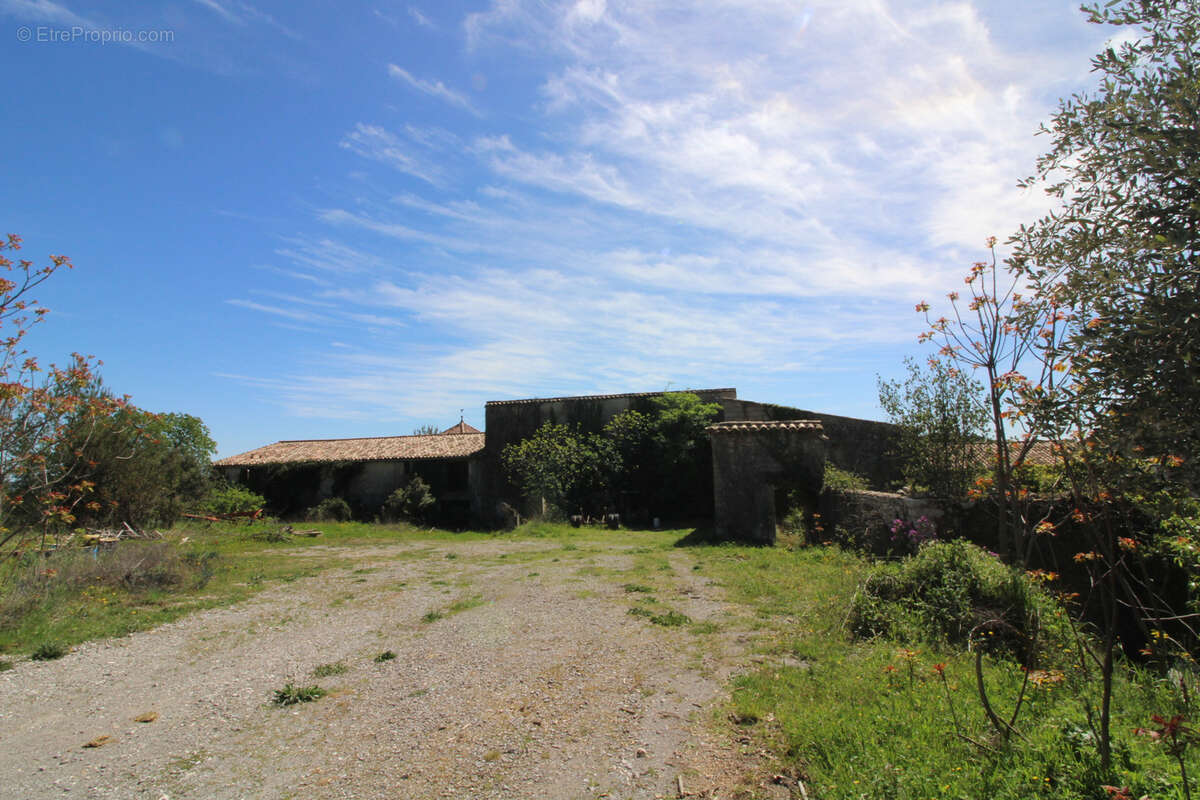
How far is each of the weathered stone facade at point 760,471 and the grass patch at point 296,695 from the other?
11253mm

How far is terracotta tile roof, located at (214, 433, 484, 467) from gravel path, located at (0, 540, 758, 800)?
19.7 meters

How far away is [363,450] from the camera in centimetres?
3052

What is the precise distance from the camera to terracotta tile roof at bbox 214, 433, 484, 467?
29.2 metres

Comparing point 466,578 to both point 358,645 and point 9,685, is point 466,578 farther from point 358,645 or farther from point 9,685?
point 9,685

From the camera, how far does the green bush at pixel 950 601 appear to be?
6.25 metres

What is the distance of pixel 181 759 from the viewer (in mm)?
4559

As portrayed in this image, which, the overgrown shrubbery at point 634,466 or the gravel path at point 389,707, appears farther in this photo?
the overgrown shrubbery at point 634,466

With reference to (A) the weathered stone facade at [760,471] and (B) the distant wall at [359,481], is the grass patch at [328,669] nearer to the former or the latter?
(A) the weathered stone facade at [760,471]

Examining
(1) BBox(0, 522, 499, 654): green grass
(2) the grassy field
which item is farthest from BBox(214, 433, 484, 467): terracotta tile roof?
(2) the grassy field

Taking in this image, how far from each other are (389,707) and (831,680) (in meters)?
3.78

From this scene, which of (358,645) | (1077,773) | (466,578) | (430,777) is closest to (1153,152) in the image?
(1077,773)

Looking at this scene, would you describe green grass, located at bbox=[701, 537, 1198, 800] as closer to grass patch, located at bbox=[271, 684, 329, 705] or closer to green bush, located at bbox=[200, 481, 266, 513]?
grass patch, located at bbox=[271, 684, 329, 705]

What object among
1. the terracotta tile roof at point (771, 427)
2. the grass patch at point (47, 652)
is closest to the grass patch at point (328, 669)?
the grass patch at point (47, 652)

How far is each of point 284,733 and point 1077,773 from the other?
17.4 feet
